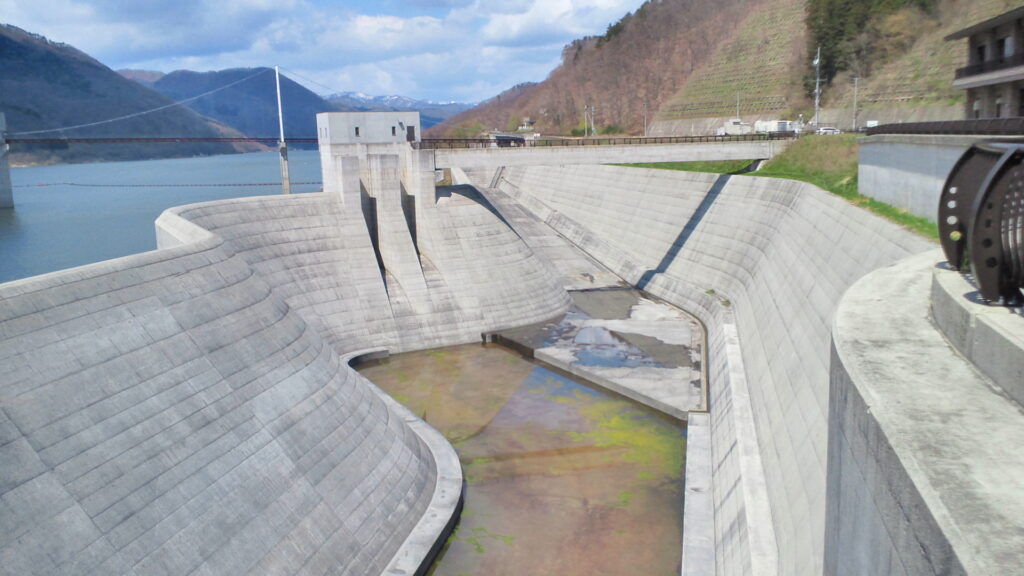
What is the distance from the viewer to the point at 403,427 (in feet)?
64.0

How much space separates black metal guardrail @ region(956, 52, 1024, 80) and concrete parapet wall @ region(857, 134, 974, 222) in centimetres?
703

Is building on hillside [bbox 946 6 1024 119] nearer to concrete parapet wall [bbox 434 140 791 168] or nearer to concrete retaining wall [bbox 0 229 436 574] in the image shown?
concrete parapet wall [bbox 434 140 791 168]

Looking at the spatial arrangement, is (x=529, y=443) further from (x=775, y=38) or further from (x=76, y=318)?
(x=775, y=38)

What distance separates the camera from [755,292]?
2855 cm

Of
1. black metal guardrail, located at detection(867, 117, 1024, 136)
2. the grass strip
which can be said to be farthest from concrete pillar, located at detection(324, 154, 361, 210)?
black metal guardrail, located at detection(867, 117, 1024, 136)

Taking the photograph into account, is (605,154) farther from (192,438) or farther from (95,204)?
(95,204)

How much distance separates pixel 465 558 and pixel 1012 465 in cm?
1230

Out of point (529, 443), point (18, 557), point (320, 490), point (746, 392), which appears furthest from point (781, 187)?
point (18, 557)

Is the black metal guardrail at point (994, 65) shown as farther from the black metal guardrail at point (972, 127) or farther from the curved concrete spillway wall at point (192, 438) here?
the curved concrete spillway wall at point (192, 438)

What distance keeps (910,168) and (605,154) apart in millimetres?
18102

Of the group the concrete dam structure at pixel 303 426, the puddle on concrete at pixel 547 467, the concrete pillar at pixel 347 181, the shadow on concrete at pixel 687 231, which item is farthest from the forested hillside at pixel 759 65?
the concrete pillar at pixel 347 181

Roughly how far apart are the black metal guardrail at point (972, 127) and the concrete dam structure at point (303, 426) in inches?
137

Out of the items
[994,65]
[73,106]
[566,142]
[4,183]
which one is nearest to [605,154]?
[566,142]

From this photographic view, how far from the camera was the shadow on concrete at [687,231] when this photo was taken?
39.1 meters
